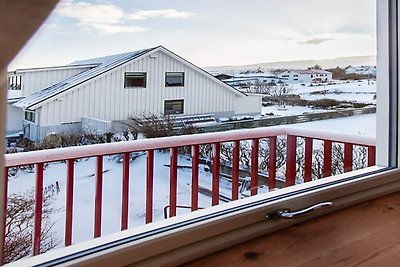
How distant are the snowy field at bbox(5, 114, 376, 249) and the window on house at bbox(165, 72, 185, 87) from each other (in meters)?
0.34

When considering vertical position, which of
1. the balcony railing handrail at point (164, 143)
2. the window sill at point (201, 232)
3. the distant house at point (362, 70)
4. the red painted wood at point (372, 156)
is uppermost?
the distant house at point (362, 70)

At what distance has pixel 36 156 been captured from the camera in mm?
926

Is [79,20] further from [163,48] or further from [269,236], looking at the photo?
[269,236]

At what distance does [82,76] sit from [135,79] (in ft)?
0.51

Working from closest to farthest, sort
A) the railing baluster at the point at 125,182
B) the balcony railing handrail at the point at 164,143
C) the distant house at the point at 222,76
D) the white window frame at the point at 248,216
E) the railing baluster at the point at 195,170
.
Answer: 1. the white window frame at the point at 248,216
2. the balcony railing handrail at the point at 164,143
3. the distant house at the point at 222,76
4. the railing baluster at the point at 125,182
5. the railing baluster at the point at 195,170

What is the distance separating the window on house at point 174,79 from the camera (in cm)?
A: 104

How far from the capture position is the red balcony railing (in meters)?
1.02

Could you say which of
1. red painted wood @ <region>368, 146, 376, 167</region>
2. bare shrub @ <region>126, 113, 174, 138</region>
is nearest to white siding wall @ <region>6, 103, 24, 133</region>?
bare shrub @ <region>126, 113, 174, 138</region>

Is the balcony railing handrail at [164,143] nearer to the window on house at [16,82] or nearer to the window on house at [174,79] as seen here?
the window on house at [16,82]

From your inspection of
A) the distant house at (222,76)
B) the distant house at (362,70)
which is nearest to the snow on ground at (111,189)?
the distant house at (222,76)

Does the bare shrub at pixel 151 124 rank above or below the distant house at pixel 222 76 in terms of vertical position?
below

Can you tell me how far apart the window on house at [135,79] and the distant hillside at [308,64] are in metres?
0.26

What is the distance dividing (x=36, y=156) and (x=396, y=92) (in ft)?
3.68

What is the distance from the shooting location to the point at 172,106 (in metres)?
1.06
